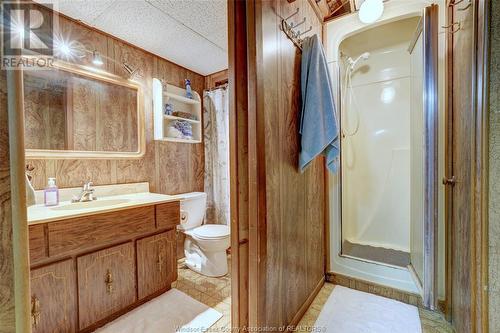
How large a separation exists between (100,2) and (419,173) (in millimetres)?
2445

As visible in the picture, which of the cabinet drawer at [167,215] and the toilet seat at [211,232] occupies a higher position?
the cabinet drawer at [167,215]

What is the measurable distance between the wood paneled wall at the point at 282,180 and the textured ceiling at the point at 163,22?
69cm

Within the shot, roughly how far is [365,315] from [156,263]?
1509 millimetres

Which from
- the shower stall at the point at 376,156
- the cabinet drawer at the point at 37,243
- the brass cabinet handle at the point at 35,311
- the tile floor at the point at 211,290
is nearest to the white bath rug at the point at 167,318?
the tile floor at the point at 211,290

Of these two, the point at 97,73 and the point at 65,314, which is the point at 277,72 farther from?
the point at 65,314

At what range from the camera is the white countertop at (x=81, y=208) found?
3.71 ft

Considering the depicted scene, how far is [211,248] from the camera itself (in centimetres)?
195

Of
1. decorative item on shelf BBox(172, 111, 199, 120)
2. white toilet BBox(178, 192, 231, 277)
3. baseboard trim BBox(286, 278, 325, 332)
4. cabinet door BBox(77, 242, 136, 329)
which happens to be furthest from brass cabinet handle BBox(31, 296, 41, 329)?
decorative item on shelf BBox(172, 111, 199, 120)

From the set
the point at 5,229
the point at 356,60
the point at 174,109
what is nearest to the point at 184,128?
the point at 174,109

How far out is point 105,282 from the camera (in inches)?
54.1

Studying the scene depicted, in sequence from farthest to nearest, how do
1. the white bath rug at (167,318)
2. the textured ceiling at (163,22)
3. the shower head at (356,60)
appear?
the shower head at (356,60), the textured ceiling at (163,22), the white bath rug at (167,318)

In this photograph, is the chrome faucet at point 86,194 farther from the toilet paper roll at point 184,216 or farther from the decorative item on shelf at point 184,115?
the decorative item on shelf at point 184,115

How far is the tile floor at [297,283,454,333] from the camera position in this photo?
4.35 feet

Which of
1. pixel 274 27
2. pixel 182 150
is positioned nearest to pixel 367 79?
pixel 274 27
